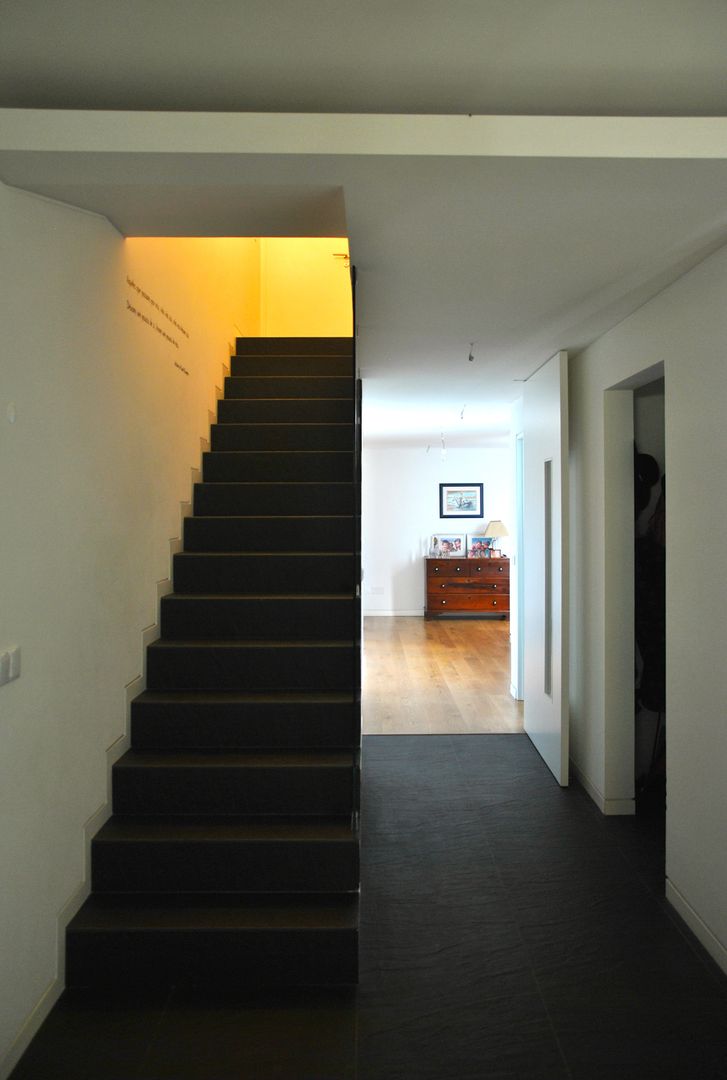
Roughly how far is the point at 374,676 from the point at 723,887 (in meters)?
4.90

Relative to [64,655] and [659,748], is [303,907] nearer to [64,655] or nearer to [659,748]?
[64,655]

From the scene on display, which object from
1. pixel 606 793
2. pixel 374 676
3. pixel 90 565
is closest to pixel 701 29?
pixel 90 565

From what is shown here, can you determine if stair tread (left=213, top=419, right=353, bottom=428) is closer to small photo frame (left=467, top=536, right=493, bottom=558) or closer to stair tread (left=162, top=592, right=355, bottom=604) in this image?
stair tread (left=162, top=592, right=355, bottom=604)

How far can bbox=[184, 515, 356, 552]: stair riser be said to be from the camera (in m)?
4.06

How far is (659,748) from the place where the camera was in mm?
4016

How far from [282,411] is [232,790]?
2.79 m

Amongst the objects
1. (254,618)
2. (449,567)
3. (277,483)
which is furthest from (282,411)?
(449,567)

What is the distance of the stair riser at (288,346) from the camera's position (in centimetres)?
562

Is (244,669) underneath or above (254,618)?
underneath

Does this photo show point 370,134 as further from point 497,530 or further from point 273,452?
point 497,530

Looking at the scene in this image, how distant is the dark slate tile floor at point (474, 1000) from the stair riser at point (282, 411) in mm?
2737

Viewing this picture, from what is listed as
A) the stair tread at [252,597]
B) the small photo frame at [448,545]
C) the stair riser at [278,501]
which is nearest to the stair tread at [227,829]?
the stair tread at [252,597]

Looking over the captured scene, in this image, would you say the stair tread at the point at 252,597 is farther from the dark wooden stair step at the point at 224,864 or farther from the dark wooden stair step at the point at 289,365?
the dark wooden stair step at the point at 289,365

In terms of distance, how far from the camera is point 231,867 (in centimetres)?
268
